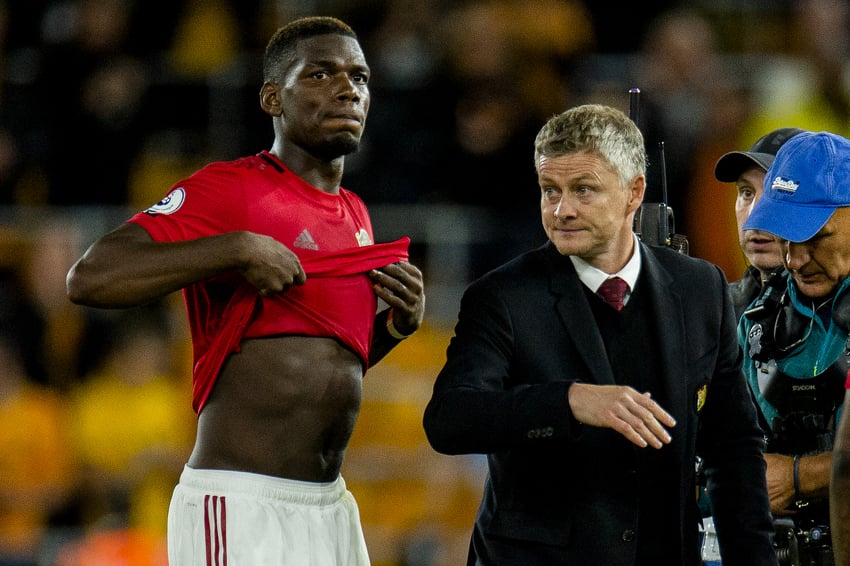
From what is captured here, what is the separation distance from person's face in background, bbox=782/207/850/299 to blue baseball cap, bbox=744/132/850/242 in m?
0.04

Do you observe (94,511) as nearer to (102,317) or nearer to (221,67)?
(102,317)

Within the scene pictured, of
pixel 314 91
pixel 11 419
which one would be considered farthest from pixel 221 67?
pixel 314 91

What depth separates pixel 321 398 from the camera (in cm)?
350

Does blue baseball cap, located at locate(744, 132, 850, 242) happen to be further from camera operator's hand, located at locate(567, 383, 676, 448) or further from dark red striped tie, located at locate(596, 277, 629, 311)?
camera operator's hand, located at locate(567, 383, 676, 448)

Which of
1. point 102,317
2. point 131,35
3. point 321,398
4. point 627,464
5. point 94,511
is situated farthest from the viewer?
point 131,35

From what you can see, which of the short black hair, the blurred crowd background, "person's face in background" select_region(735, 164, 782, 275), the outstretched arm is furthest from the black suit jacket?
the blurred crowd background

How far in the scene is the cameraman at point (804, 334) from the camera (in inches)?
140

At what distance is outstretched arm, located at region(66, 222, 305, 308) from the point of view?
10.7 feet

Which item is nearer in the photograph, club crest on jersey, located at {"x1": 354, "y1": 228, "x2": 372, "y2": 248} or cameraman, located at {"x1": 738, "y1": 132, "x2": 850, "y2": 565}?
cameraman, located at {"x1": 738, "y1": 132, "x2": 850, "y2": 565}

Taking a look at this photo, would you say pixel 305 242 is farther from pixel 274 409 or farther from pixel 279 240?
pixel 274 409

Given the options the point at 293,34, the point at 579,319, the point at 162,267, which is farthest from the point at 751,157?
the point at 162,267

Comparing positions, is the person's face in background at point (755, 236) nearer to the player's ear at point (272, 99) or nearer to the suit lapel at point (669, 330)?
the suit lapel at point (669, 330)

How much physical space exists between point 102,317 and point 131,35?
1.77 meters

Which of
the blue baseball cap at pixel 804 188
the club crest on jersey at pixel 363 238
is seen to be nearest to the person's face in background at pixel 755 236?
the blue baseball cap at pixel 804 188
